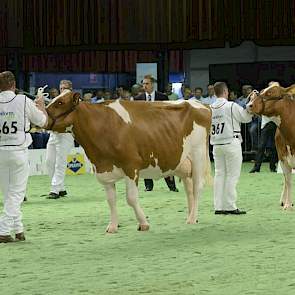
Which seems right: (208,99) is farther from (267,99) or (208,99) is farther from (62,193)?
(267,99)

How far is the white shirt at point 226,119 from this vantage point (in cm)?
1112

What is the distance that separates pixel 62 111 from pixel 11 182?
1.19m

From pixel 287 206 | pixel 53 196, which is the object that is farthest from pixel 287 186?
pixel 53 196

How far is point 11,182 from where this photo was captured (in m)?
9.06

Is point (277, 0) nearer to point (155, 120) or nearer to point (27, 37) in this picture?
point (27, 37)

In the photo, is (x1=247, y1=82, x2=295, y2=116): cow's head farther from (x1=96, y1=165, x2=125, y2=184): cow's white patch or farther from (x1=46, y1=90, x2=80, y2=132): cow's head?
(x1=46, y1=90, x2=80, y2=132): cow's head

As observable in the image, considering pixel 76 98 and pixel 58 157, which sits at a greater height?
pixel 76 98

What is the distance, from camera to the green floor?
6.80 metres

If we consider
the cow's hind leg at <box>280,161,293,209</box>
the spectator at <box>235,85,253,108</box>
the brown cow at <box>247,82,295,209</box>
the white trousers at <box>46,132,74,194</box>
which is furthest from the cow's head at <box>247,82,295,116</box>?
the spectator at <box>235,85,253,108</box>

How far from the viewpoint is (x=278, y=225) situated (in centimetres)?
1020

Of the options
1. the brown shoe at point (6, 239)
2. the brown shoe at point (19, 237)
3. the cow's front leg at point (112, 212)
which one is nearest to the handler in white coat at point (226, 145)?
the cow's front leg at point (112, 212)

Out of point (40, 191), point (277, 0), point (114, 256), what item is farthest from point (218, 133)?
point (277, 0)

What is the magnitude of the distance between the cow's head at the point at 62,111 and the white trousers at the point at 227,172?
91.4 inches

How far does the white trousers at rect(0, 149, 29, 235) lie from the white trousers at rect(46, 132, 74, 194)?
4.84m
